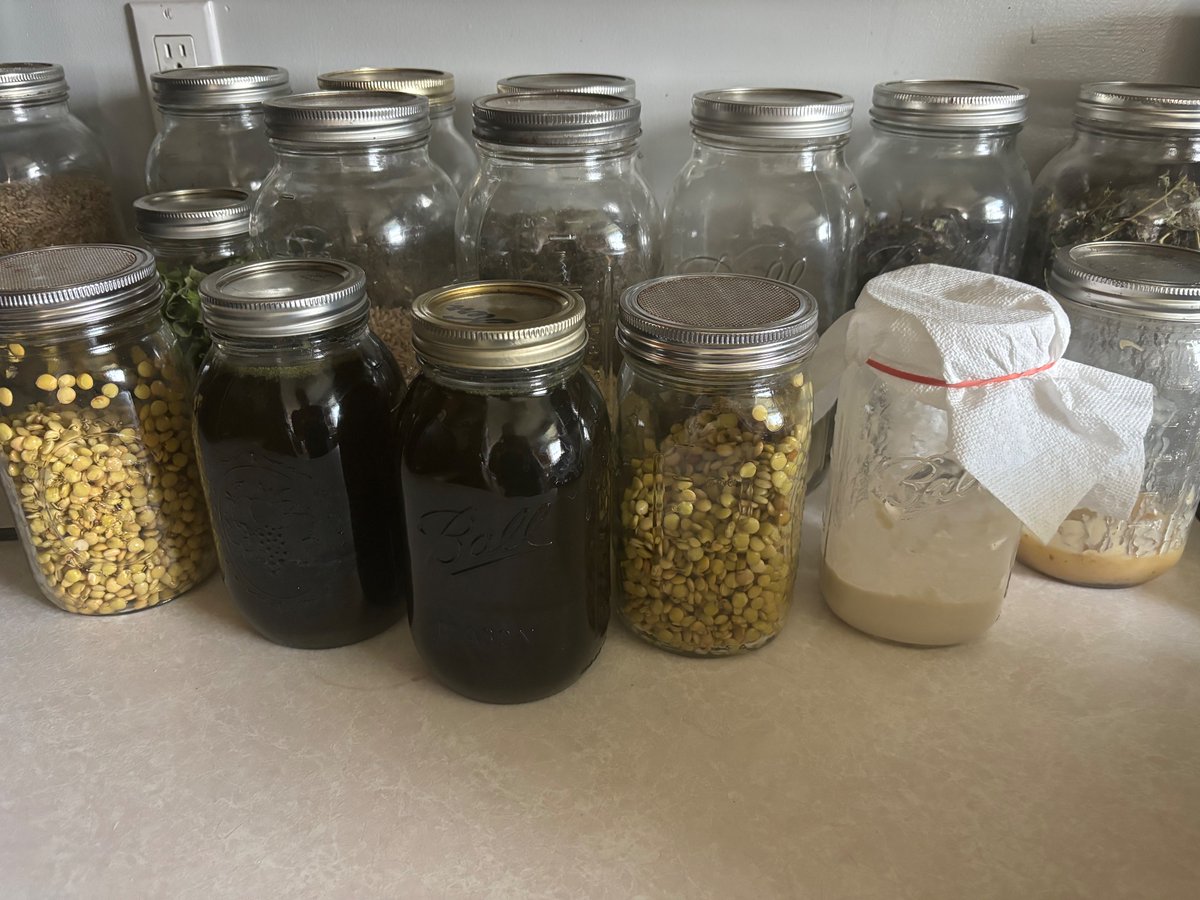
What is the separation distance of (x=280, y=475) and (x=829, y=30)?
0.67m

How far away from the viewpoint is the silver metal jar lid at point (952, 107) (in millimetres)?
800

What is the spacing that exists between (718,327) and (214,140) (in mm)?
610

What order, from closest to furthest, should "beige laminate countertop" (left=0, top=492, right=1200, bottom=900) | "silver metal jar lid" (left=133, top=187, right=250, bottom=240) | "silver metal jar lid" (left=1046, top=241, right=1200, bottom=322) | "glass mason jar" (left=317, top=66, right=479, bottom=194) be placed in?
"beige laminate countertop" (left=0, top=492, right=1200, bottom=900), "silver metal jar lid" (left=1046, top=241, right=1200, bottom=322), "silver metal jar lid" (left=133, top=187, right=250, bottom=240), "glass mason jar" (left=317, top=66, right=479, bottom=194)

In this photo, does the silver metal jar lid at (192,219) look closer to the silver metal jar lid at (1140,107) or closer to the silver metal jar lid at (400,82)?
the silver metal jar lid at (400,82)

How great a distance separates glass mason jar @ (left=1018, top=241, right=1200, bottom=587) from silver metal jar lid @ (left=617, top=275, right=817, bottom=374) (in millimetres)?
234

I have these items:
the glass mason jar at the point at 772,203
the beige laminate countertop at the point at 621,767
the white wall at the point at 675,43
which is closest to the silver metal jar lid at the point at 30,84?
the white wall at the point at 675,43

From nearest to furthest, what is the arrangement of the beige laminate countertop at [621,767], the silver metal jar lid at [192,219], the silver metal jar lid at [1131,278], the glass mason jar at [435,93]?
the beige laminate countertop at [621,767] < the silver metal jar lid at [1131,278] < the silver metal jar lid at [192,219] < the glass mason jar at [435,93]

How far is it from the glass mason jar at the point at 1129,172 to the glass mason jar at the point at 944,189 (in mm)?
38

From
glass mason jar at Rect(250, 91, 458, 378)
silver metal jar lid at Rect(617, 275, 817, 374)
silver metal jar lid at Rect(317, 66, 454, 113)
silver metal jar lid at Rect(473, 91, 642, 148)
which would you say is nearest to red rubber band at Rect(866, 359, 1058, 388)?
silver metal jar lid at Rect(617, 275, 817, 374)

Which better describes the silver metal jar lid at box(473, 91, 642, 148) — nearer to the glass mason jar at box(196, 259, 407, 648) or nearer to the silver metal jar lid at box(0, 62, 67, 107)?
the glass mason jar at box(196, 259, 407, 648)

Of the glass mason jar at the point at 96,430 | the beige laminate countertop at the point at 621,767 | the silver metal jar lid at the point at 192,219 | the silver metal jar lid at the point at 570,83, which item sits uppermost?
the silver metal jar lid at the point at 570,83

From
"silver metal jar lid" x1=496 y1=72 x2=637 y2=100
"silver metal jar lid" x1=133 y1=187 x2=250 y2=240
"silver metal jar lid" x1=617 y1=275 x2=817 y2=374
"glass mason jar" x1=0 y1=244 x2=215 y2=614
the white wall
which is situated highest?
the white wall

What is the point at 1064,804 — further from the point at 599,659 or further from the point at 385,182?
the point at 385,182

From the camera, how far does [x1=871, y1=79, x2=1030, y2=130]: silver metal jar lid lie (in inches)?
31.5
